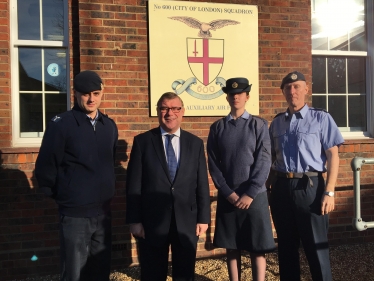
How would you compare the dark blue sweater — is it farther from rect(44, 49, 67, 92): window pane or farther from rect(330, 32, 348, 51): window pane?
rect(330, 32, 348, 51): window pane

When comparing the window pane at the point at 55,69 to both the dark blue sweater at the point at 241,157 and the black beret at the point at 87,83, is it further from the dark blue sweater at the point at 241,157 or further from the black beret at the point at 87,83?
the dark blue sweater at the point at 241,157

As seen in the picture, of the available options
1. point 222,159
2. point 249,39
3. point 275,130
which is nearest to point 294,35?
point 249,39

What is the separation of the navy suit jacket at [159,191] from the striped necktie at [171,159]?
4cm

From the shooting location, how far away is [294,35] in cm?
486

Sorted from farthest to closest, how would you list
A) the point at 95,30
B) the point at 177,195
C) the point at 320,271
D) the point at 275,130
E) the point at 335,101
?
1. the point at 335,101
2. the point at 95,30
3. the point at 275,130
4. the point at 320,271
5. the point at 177,195

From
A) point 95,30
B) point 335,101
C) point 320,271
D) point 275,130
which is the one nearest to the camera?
point 320,271

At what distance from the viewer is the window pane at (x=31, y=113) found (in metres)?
4.40

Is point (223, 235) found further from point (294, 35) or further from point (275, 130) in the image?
point (294, 35)

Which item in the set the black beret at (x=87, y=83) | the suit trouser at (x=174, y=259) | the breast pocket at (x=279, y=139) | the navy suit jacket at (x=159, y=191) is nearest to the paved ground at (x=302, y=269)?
the suit trouser at (x=174, y=259)

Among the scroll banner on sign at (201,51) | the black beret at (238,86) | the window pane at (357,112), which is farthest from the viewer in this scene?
the window pane at (357,112)

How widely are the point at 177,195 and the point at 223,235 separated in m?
0.66

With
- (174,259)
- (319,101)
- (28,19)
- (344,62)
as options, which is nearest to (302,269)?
(174,259)

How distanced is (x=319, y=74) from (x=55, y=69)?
10.9ft

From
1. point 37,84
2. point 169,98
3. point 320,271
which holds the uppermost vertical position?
point 37,84
